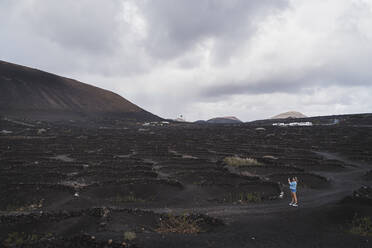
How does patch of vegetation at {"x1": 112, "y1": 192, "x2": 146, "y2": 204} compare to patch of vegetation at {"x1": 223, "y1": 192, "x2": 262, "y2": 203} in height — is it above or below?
below

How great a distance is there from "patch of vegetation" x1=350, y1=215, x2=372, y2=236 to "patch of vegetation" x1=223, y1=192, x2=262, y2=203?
5.15 meters

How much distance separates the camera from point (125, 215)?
12.9 meters

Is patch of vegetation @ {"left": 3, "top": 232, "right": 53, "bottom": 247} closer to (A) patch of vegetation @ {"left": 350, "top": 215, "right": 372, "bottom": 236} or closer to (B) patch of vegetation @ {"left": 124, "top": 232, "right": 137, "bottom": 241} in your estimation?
(B) patch of vegetation @ {"left": 124, "top": 232, "right": 137, "bottom": 241}

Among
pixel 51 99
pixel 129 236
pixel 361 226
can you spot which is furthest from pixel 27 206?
pixel 51 99

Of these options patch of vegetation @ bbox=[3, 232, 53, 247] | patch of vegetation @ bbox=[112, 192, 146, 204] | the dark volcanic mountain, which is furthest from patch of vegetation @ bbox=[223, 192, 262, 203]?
the dark volcanic mountain

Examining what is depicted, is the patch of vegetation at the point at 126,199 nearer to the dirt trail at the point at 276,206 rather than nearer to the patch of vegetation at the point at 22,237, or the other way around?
the dirt trail at the point at 276,206

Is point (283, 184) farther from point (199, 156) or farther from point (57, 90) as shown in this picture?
point (57, 90)

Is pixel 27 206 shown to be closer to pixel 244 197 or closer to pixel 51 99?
pixel 244 197

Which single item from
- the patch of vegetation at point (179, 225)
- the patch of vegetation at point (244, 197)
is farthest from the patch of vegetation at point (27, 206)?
the patch of vegetation at point (244, 197)

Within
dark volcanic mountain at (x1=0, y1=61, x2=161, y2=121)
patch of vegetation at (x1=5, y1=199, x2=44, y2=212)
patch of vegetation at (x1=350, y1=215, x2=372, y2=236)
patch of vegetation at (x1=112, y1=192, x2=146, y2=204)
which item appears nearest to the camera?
→ patch of vegetation at (x1=350, y1=215, x2=372, y2=236)

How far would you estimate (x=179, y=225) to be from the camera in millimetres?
11938

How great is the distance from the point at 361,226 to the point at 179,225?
858cm

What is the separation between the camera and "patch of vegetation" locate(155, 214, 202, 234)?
11433 mm

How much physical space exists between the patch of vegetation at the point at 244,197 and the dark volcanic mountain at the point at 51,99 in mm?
108023
